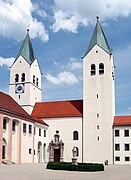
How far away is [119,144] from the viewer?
53844 millimetres

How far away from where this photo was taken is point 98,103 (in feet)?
184

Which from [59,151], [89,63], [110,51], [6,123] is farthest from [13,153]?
[110,51]

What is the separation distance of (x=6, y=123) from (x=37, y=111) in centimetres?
1672

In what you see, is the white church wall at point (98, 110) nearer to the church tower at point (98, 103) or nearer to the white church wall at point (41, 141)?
the church tower at point (98, 103)

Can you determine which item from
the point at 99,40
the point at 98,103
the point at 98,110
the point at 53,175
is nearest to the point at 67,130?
the point at 98,110

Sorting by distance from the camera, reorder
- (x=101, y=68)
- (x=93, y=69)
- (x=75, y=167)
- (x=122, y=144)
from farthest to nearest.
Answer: (x=93, y=69) < (x=101, y=68) < (x=122, y=144) < (x=75, y=167)

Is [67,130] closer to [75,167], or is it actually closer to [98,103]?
[98,103]

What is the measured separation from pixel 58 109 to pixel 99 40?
48.7 ft

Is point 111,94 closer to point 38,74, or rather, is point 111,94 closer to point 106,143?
point 106,143

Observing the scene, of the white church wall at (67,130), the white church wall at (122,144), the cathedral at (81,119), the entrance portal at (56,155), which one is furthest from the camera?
the entrance portal at (56,155)

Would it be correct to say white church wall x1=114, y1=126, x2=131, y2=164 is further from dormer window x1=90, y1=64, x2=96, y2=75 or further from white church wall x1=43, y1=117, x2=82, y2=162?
dormer window x1=90, y1=64, x2=96, y2=75

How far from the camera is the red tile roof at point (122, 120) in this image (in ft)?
179

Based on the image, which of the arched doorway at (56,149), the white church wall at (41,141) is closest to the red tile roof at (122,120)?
the arched doorway at (56,149)

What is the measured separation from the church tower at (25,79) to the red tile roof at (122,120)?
16.2 m
